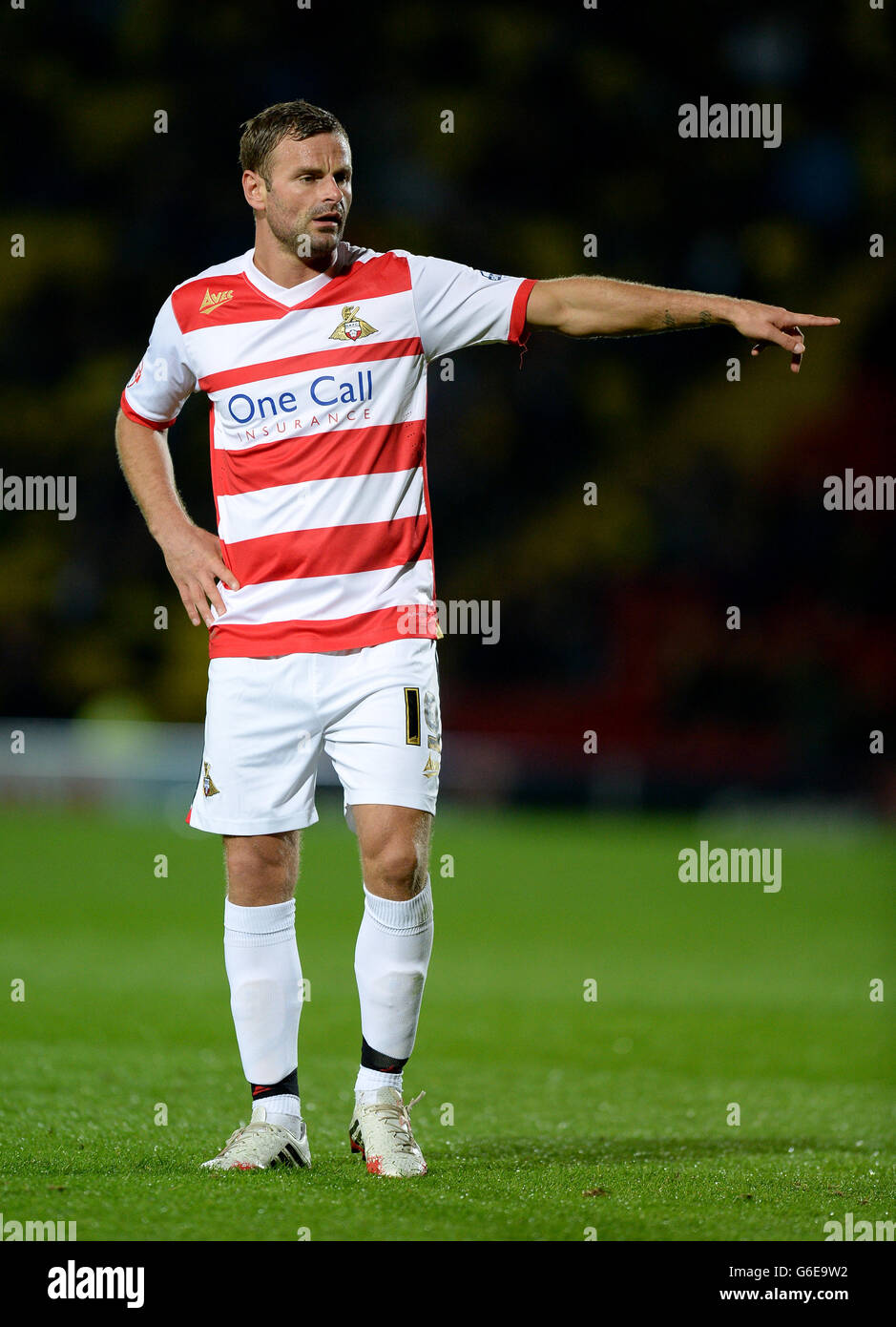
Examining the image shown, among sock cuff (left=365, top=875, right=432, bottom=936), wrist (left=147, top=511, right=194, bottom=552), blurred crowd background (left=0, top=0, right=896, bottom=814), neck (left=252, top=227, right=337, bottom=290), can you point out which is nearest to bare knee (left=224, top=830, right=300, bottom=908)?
sock cuff (left=365, top=875, right=432, bottom=936)

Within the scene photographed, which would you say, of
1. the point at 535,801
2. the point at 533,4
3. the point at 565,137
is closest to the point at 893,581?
the point at 535,801

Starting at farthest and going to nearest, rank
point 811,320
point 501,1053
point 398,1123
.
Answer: point 501,1053
point 398,1123
point 811,320

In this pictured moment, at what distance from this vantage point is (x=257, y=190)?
3873mm

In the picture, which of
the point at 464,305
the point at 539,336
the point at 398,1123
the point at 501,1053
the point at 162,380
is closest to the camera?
the point at 398,1123

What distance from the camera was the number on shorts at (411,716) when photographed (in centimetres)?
373

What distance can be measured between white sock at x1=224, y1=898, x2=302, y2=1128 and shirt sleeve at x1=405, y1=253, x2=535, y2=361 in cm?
141

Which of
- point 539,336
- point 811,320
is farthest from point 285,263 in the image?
point 539,336

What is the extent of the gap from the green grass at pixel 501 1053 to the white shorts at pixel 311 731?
0.83 meters

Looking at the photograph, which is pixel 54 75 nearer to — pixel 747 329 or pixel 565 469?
pixel 565 469

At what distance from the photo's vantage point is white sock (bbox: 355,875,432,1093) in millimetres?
3799

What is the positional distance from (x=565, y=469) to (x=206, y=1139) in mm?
18519

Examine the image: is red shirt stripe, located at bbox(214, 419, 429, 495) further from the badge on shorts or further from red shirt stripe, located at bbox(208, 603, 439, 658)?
the badge on shorts

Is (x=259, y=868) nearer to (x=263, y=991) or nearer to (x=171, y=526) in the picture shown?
(x=263, y=991)

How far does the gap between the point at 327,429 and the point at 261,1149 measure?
5.39 ft
